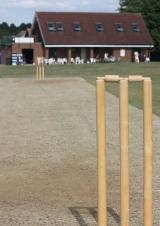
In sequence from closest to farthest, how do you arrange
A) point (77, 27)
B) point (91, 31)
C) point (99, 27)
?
point (91, 31)
point (77, 27)
point (99, 27)

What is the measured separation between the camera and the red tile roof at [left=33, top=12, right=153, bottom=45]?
80938 mm

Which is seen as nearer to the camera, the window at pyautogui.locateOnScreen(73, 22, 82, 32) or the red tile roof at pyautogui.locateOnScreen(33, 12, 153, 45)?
the red tile roof at pyautogui.locateOnScreen(33, 12, 153, 45)

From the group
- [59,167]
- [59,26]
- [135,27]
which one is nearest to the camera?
[59,167]

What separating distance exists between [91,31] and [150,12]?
15.3 meters

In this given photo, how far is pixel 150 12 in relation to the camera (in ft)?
310

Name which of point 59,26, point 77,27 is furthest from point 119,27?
point 59,26

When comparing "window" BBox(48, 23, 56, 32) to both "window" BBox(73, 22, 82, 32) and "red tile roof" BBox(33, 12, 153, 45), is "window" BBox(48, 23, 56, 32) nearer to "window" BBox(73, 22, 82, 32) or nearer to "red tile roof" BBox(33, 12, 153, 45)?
"red tile roof" BBox(33, 12, 153, 45)

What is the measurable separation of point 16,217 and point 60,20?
254 ft

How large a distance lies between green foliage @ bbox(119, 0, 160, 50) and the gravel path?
240 ft

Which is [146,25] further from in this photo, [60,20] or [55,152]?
[55,152]

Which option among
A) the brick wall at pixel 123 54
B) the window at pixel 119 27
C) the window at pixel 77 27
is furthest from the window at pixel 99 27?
the brick wall at pixel 123 54

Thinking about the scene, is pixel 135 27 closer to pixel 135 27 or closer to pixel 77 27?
pixel 135 27

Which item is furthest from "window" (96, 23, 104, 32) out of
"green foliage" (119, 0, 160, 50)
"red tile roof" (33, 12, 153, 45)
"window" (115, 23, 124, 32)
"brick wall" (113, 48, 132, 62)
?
"green foliage" (119, 0, 160, 50)

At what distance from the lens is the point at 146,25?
92.1 m
